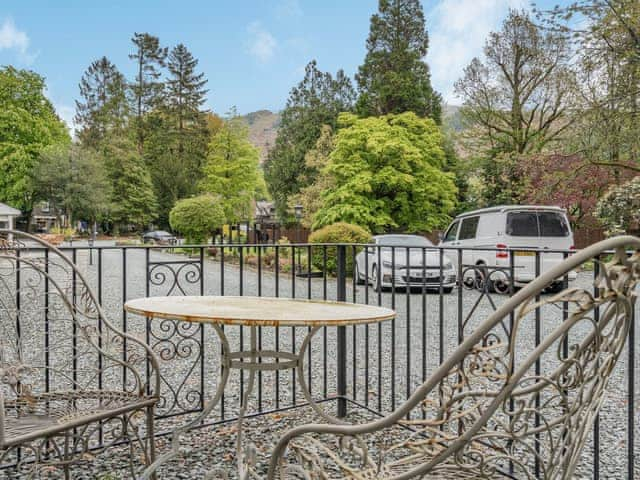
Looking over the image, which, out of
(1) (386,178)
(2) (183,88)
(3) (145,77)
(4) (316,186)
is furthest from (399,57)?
(3) (145,77)

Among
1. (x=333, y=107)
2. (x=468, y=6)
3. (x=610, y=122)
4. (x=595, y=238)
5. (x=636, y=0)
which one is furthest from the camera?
(x=333, y=107)

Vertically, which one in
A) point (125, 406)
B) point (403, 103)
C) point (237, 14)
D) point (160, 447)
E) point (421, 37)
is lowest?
point (160, 447)

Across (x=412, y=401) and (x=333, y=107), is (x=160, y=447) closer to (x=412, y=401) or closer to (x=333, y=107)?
(x=412, y=401)

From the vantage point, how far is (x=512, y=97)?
16.8 metres

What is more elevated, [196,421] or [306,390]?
[306,390]

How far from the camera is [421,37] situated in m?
21.8

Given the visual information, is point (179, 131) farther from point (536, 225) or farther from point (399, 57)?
point (536, 225)

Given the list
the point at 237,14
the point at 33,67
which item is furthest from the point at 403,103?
the point at 33,67

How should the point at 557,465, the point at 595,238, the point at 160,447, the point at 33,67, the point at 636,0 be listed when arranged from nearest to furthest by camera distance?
the point at 557,465
the point at 160,447
the point at 636,0
the point at 595,238
the point at 33,67

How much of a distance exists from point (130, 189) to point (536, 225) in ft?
92.5

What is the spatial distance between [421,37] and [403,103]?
3168mm

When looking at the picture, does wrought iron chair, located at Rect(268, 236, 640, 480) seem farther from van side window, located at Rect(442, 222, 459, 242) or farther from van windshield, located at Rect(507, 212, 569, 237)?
van side window, located at Rect(442, 222, 459, 242)

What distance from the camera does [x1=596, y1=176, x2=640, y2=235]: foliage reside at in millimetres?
10594

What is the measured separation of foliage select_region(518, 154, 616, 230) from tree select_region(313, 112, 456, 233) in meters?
2.92
